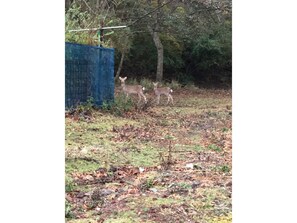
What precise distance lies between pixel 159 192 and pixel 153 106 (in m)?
0.44

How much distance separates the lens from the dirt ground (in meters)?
2.05

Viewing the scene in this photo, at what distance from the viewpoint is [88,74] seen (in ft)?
7.89

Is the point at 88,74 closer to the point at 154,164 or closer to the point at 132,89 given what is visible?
the point at 132,89

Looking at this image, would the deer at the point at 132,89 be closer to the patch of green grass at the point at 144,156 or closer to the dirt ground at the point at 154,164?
the dirt ground at the point at 154,164

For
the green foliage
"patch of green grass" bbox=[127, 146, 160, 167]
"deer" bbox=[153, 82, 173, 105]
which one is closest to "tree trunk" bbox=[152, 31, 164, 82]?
"deer" bbox=[153, 82, 173, 105]

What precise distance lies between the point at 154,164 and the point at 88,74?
525 mm

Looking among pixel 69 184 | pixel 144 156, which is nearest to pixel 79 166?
pixel 69 184

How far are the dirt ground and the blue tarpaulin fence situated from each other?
110 mm

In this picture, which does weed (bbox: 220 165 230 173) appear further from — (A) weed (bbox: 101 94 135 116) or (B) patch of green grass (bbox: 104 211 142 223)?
(A) weed (bbox: 101 94 135 116)

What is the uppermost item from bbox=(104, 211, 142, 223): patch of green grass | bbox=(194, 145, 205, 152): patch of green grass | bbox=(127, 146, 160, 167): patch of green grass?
bbox=(194, 145, 205, 152): patch of green grass

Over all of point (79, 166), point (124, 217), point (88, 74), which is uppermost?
point (88, 74)

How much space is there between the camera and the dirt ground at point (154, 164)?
6.72 feet
